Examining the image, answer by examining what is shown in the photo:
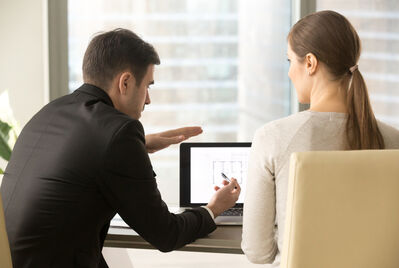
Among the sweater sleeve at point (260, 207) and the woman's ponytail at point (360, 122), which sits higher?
the woman's ponytail at point (360, 122)

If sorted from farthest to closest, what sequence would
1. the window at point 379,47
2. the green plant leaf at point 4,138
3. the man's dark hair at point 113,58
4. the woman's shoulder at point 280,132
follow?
the window at point 379,47 < the green plant leaf at point 4,138 < the man's dark hair at point 113,58 < the woman's shoulder at point 280,132

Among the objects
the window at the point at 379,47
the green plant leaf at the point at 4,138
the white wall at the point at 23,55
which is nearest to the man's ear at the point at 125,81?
the green plant leaf at the point at 4,138

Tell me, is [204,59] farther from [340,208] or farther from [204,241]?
[340,208]

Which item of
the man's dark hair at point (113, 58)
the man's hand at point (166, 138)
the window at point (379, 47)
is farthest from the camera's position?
the window at point (379, 47)

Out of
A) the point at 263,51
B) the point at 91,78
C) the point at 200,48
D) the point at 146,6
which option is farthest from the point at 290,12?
the point at 91,78

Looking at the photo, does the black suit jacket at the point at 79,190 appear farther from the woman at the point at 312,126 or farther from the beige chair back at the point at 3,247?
the woman at the point at 312,126

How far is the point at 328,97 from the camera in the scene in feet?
5.33

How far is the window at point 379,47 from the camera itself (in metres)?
3.91

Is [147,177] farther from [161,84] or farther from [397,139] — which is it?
[161,84]

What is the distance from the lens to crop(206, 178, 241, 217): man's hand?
198cm

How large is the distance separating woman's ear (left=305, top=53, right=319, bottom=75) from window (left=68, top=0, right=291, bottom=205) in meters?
2.24

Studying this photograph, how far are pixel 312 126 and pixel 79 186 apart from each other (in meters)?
0.64

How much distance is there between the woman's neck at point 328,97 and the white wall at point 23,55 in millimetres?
2363

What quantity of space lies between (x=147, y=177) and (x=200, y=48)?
2.25 meters
